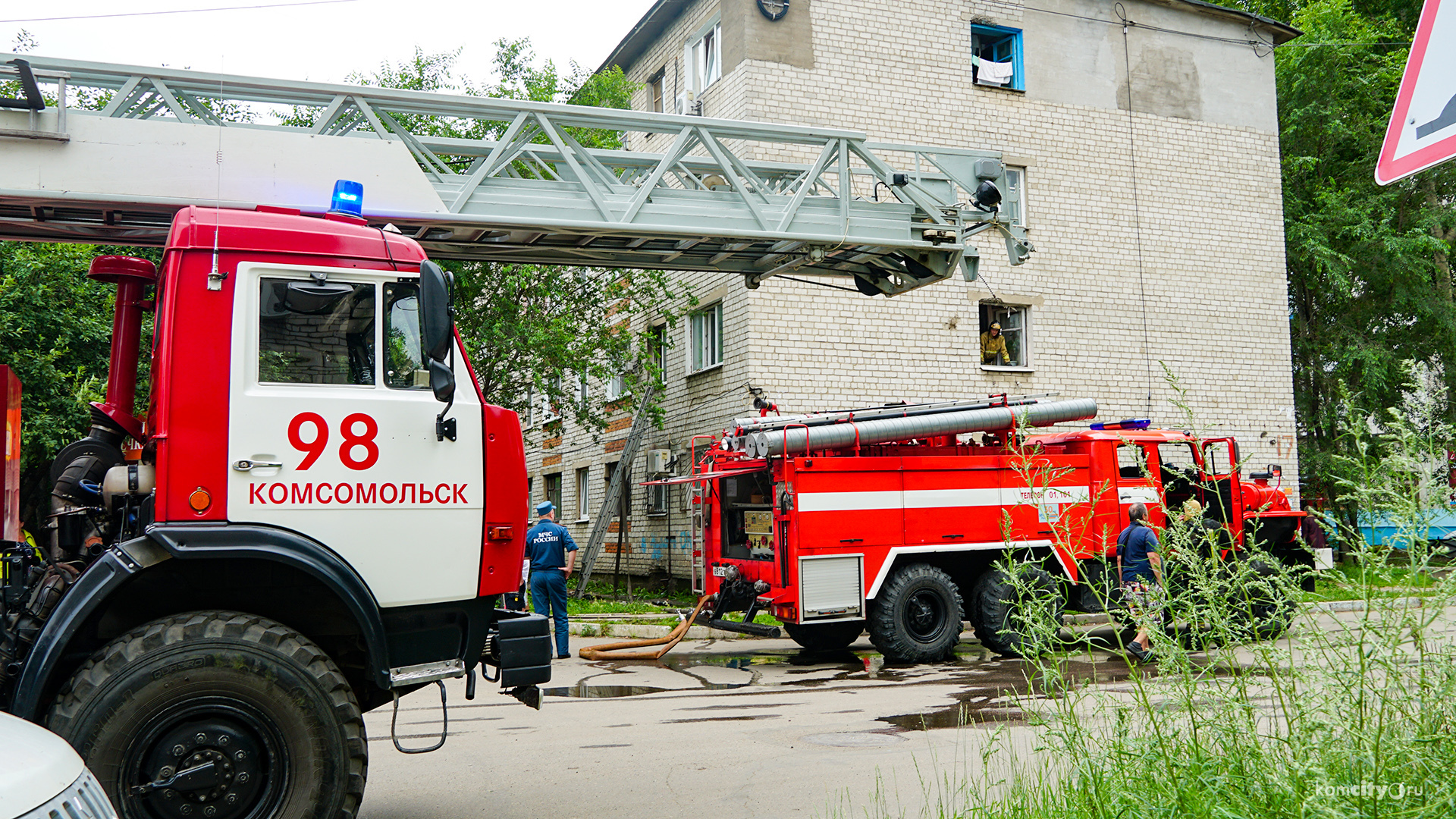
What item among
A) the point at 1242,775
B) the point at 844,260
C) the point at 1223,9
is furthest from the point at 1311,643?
the point at 1223,9

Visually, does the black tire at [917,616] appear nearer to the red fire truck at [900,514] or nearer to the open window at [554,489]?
the red fire truck at [900,514]

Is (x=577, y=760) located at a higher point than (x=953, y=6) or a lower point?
lower

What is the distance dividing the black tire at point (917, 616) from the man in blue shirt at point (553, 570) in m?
3.43

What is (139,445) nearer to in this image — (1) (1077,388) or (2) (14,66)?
(2) (14,66)

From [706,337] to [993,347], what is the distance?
499cm

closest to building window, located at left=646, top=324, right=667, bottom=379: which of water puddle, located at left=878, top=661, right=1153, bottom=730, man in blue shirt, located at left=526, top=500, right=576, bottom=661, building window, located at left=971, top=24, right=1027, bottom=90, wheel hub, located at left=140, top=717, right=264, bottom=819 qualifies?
man in blue shirt, located at left=526, top=500, right=576, bottom=661

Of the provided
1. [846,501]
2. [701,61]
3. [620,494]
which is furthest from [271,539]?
[701,61]

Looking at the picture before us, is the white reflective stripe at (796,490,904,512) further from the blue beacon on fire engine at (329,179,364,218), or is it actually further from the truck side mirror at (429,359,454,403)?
the truck side mirror at (429,359,454,403)

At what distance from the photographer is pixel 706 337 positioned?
1881 centimetres

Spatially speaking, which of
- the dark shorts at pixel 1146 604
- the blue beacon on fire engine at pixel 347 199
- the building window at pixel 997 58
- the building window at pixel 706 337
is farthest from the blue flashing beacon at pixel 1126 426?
the blue beacon on fire engine at pixel 347 199

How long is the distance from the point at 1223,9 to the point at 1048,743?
2031cm

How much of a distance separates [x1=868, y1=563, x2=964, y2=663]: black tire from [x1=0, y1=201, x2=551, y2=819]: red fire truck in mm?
6287

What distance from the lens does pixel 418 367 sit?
203 inches

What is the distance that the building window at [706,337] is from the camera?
1833 cm
